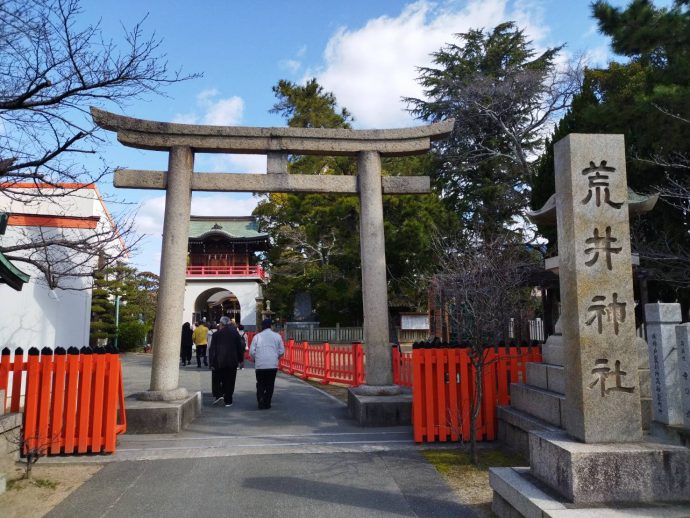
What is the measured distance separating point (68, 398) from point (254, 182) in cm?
424

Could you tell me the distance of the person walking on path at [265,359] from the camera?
356 inches

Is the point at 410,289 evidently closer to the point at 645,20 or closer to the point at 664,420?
the point at 645,20

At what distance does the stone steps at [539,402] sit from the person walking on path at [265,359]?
165 inches

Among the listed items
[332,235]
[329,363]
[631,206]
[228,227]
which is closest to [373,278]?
[631,206]

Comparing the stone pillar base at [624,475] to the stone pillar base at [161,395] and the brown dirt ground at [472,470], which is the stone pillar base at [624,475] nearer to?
the brown dirt ground at [472,470]

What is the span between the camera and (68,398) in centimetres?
615

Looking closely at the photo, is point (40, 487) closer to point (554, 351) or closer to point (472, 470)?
point (472, 470)

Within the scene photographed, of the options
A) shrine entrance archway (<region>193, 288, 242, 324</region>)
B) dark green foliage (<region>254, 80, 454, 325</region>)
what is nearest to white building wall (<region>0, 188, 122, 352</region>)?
dark green foliage (<region>254, 80, 454, 325</region>)

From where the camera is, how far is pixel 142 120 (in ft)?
27.0

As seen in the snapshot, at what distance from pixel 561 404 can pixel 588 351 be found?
4.54 feet

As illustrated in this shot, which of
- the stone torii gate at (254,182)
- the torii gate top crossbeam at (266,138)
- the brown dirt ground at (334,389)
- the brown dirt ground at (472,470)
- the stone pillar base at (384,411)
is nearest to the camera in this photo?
the brown dirt ground at (472,470)

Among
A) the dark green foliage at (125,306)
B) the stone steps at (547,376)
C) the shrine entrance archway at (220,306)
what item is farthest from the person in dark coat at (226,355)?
the shrine entrance archway at (220,306)

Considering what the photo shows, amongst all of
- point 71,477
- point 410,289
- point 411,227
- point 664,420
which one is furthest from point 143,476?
point 410,289

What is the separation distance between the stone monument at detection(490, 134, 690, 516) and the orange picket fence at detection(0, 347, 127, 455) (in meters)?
4.57
